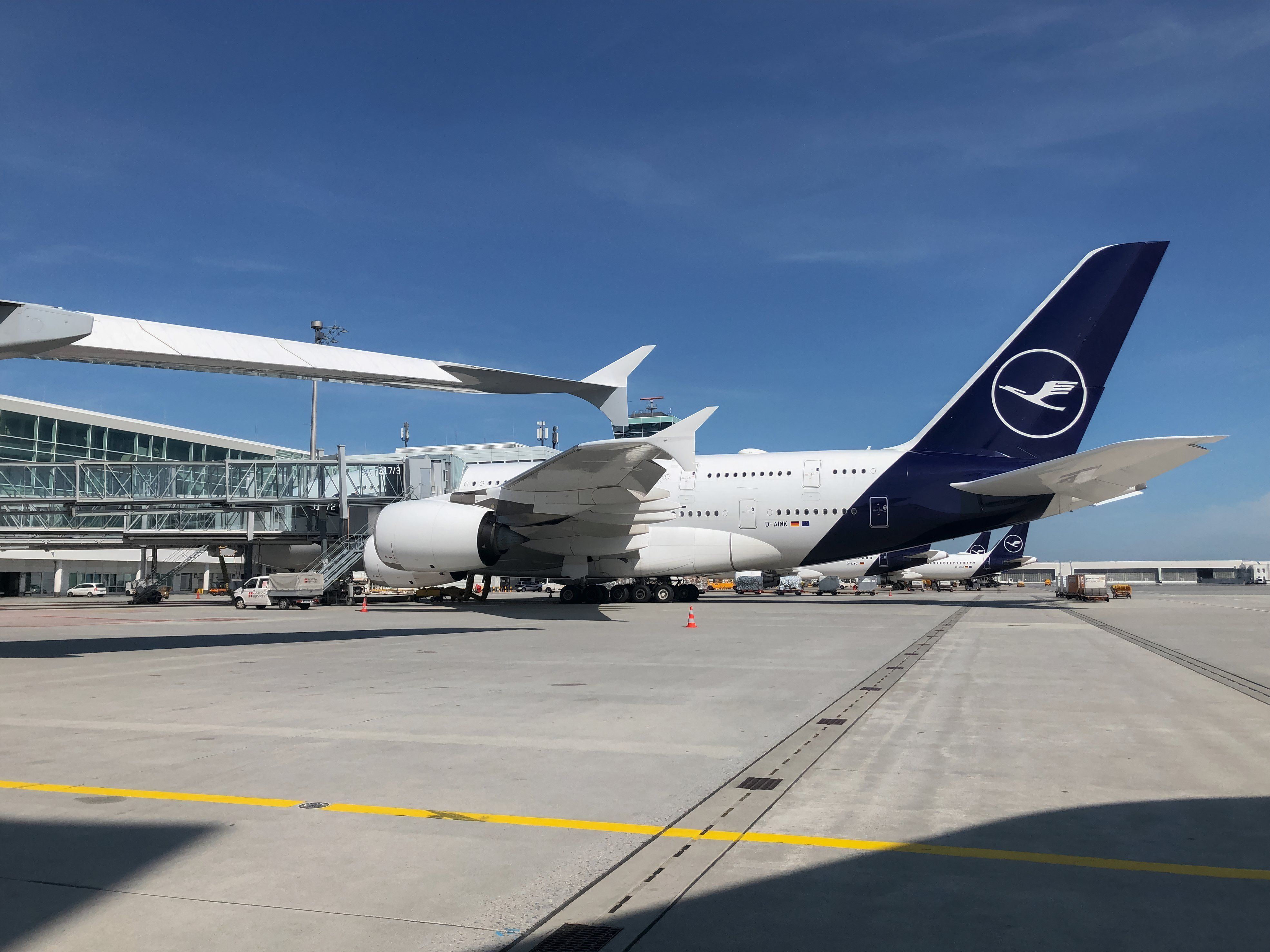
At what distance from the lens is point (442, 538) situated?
22141mm

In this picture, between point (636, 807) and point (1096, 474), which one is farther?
point (1096, 474)

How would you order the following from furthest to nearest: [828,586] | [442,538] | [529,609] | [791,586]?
[791,586] → [828,586] → [529,609] → [442,538]

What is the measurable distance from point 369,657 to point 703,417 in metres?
7.92

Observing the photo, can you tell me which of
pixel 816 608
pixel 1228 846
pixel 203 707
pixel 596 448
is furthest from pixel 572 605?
pixel 1228 846

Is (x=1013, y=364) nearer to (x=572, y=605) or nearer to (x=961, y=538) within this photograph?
(x=961, y=538)

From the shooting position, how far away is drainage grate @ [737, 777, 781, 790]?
4949 mm

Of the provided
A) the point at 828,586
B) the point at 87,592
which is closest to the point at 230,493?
the point at 87,592

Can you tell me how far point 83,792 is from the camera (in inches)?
193

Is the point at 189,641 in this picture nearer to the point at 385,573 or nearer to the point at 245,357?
the point at 245,357

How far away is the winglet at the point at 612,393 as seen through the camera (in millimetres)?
9531

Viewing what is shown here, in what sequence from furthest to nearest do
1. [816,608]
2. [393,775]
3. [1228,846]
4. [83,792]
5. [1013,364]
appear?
1. [816,608]
2. [1013,364]
3. [393,775]
4. [83,792]
5. [1228,846]

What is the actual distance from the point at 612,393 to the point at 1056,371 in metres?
18.7

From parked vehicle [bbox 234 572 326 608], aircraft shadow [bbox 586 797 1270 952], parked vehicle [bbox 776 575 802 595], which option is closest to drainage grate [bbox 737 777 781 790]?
aircraft shadow [bbox 586 797 1270 952]

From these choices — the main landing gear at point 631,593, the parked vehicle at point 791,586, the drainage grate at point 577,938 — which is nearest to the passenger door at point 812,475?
the main landing gear at point 631,593
